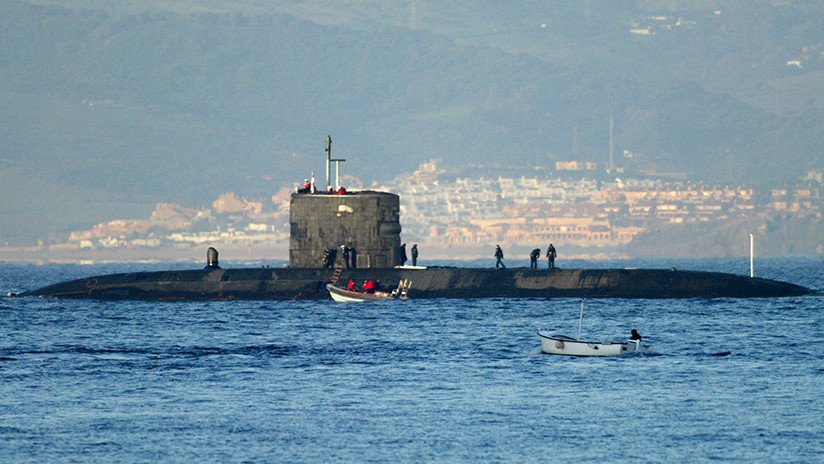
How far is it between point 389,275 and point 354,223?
266cm

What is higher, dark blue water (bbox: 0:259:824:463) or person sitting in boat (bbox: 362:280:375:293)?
person sitting in boat (bbox: 362:280:375:293)

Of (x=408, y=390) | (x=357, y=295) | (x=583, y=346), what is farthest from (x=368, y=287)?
(x=408, y=390)

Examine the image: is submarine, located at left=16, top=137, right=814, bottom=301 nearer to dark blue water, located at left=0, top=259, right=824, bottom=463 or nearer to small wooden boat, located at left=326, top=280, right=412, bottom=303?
small wooden boat, located at left=326, top=280, right=412, bottom=303

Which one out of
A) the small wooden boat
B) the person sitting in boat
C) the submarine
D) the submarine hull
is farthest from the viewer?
the submarine hull

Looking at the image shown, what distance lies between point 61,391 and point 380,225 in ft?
91.5

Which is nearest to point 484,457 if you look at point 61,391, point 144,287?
point 61,391

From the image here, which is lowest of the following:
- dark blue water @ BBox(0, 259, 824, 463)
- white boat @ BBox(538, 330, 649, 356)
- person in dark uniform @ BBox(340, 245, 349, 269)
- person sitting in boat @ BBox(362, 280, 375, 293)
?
dark blue water @ BBox(0, 259, 824, 463)

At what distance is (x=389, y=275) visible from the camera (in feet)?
221

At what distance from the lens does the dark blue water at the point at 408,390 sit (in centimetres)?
3225

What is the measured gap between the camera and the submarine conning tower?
66.4m

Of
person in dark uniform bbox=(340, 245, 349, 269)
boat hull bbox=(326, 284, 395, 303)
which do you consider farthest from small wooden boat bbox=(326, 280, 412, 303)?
person in dark uniform bbox=(340, 245, 349, 269)

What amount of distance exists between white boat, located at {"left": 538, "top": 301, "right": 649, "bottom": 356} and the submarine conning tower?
20811mm

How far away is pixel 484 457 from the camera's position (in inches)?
1231

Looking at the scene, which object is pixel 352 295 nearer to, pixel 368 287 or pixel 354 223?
pixel 368 287
